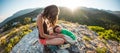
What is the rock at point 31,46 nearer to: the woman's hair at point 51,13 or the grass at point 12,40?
the woman's hair at point 51,13

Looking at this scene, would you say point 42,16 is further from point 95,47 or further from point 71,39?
point 95,47

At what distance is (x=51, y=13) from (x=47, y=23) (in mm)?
810

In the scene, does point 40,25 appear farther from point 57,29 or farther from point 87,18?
point 87,18

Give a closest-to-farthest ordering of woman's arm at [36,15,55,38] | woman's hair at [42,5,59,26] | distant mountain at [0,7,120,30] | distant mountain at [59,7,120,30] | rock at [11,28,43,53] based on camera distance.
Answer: woman's hair at [42,5,59,26] < woman's arm at [36,15,55,38] < rock at [11,28,43,53] < distant mountain at [59,7,120,30] < distant mountain at [0,7,120,30]

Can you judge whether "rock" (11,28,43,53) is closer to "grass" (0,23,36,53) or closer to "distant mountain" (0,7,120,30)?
"grass" (0,23,36,53)

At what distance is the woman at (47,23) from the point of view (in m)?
7.79

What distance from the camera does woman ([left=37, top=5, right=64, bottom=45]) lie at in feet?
25.6

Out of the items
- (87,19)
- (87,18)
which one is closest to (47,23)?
(87,19)

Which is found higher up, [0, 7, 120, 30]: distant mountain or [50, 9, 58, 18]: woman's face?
[50, 9, 58, 18]: woman's face

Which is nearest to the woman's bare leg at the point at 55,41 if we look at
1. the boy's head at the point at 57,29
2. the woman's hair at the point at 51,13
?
the boy's head at the point at 57,29

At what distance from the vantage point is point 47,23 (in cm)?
852

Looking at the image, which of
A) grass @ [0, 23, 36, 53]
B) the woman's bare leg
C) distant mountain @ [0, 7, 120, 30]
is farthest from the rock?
distant mountain @ [0, 7, 120, 30]

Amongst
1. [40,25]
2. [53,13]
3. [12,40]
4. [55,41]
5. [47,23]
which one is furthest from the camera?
[12,40]

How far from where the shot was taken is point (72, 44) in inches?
368
